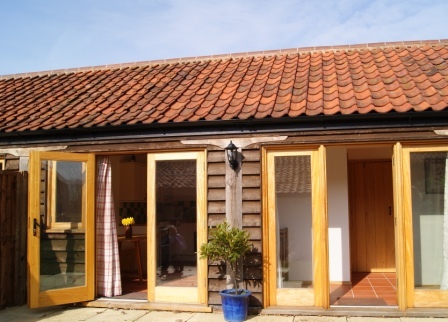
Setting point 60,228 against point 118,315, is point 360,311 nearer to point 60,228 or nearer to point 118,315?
point 118,315

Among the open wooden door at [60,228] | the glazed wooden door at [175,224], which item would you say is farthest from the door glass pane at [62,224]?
the glazed wooden door at [175,224]

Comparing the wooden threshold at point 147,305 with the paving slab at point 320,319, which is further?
the wooden threshold at point 147,305

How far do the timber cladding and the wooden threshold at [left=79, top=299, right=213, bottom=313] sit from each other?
188 millimetres

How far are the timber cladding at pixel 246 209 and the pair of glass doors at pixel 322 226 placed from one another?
108mm

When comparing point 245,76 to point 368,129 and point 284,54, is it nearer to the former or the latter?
point 284,54

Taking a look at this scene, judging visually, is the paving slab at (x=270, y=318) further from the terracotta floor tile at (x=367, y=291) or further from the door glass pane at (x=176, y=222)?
the door glass pane at (x=176, y=222)

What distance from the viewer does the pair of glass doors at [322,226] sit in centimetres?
618

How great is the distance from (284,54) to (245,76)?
1.52 meters

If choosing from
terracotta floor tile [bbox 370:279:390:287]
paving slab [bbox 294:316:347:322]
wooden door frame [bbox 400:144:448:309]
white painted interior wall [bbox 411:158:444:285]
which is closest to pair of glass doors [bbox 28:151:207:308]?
paving slab [bbox 294:316:347:322]

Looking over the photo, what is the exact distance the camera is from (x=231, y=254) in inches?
241

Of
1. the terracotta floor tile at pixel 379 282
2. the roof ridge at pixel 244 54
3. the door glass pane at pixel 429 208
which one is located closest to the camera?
the door glass pane at pixel 429 208

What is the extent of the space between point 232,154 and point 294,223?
124 cm

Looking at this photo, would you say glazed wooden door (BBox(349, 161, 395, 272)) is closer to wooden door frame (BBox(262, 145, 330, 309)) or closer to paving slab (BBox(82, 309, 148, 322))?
wooden door frame (BBox(262, 145, 330, 309))

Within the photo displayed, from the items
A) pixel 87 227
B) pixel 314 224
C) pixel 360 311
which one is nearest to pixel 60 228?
pixel 87 227
